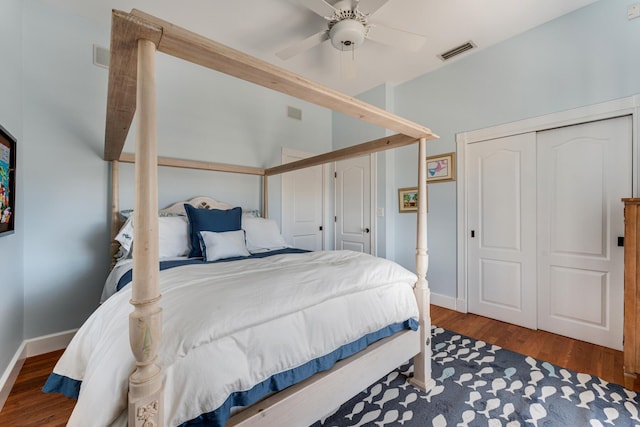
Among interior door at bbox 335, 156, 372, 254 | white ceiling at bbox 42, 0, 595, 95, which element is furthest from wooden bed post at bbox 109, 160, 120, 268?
interior door at bbox 335, 156, 372, 254

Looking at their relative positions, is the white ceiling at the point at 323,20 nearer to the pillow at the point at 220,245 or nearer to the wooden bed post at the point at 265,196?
the wooden bed post at the point at 265,196

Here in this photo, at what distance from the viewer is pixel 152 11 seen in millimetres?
2359

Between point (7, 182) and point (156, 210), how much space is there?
1.78m

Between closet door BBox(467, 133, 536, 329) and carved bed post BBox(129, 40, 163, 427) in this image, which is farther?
closet door BBox(467, 133, 536, 329)

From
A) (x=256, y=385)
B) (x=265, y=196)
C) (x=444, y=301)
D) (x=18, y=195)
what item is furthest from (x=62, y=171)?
(x=444, y=301)

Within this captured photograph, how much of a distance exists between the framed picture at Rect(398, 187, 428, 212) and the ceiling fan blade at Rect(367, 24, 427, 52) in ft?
5.55

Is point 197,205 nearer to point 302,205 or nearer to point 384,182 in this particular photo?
point 302,205

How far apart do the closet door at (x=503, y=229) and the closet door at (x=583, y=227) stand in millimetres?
90

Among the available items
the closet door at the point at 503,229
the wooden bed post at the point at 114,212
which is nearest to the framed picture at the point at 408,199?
the closet door at the point at 503,229

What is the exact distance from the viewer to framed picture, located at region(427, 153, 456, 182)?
3.19 meters

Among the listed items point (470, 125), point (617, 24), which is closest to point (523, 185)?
point (470, 125)

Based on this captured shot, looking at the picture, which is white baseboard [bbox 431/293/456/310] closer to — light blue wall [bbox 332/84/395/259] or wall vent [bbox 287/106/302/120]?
light blue wall [bbox 332/84/395/259]

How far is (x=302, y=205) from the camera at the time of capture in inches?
158

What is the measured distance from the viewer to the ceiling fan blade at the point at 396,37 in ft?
6.90
